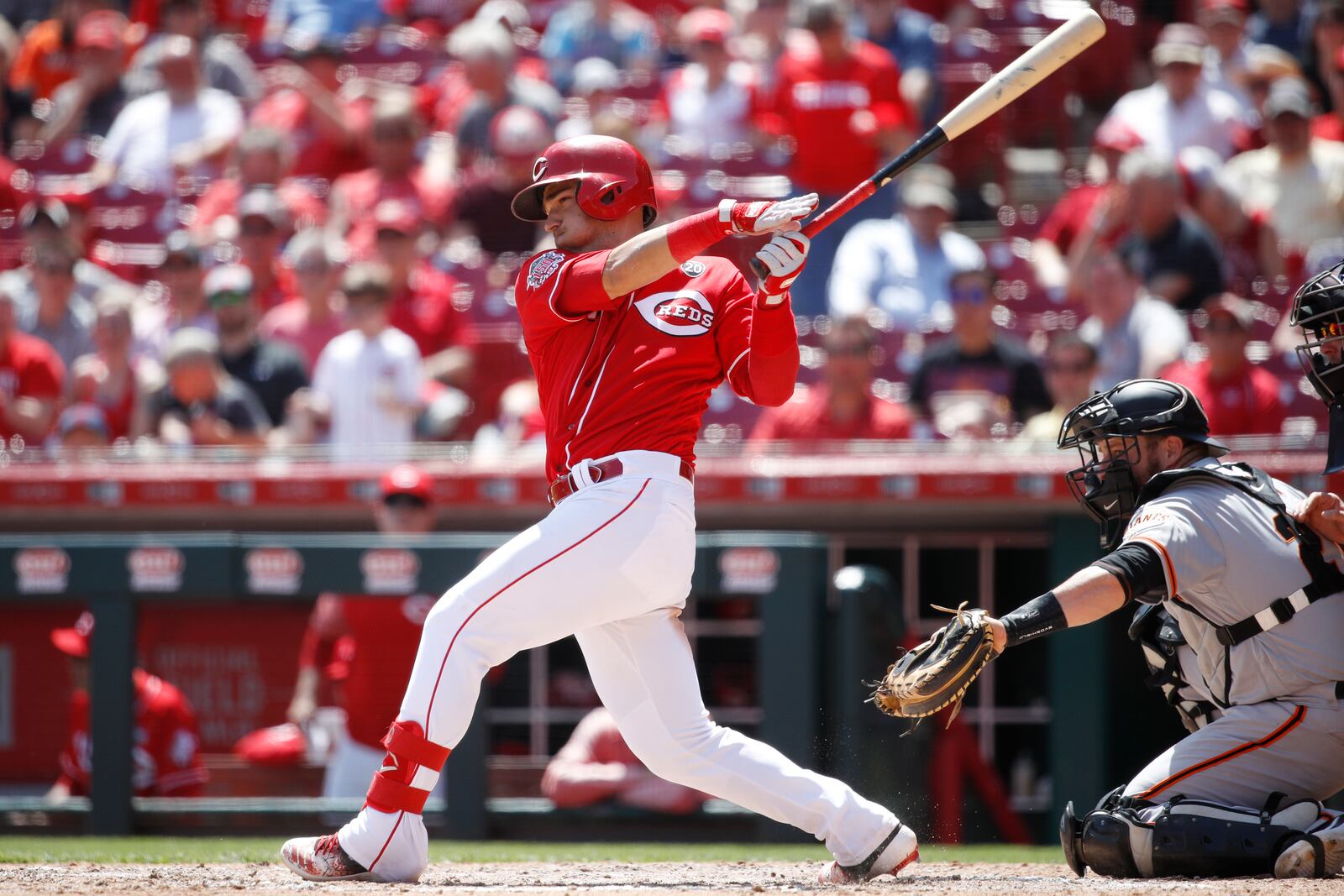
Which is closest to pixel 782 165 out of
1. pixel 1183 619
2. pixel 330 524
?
pixel 330 524

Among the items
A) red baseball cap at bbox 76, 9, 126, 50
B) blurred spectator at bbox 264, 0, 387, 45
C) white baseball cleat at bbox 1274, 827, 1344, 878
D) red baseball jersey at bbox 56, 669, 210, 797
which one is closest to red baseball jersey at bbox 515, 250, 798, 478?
white baseball cleat at bbox 1274, 827, 1344, 878

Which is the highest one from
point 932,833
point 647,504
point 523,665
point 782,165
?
point 782,165

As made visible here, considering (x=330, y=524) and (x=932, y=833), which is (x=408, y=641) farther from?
(x=932, y=833)

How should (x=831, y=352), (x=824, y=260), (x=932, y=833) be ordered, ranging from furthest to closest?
(x=824, y=260) < (x=831, y=352) < (x=932, y=833)

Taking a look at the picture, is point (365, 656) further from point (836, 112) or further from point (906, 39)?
point (906, 39)

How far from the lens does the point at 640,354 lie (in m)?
3.57

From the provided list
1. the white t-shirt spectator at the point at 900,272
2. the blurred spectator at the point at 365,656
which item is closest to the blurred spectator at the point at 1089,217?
the white t-shirt spectator at the point at 900,272

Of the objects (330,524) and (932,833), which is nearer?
(932,833)

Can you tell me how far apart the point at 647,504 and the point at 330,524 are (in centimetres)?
358

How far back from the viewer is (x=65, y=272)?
826 centimetres

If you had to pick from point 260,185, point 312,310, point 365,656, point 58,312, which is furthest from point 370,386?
point 260,185

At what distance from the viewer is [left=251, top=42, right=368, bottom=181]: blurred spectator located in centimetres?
940

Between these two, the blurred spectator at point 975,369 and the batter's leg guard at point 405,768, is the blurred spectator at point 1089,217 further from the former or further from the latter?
the batter's leg guard at point 405,768

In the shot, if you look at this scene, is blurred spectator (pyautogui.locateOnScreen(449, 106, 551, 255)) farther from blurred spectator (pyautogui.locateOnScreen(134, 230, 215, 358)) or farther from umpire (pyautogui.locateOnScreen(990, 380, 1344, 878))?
umpire (pyautogui.locateOnScreen(990, 380, 1344, 878))
